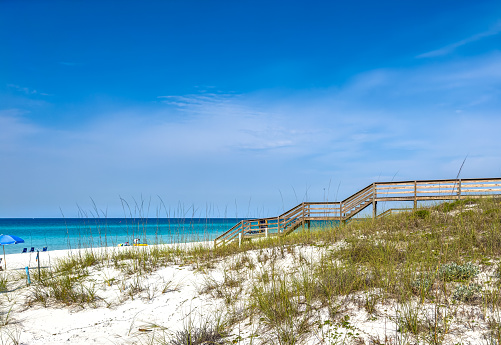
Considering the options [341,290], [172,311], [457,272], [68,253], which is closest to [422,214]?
[457,272]

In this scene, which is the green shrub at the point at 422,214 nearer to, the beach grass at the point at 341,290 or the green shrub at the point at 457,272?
the beach grass at the point at 341,290

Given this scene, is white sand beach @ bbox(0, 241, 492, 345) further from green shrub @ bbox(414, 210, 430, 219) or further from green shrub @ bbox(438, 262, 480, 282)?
green shrub @ bbox(414, 210, 430, 219)

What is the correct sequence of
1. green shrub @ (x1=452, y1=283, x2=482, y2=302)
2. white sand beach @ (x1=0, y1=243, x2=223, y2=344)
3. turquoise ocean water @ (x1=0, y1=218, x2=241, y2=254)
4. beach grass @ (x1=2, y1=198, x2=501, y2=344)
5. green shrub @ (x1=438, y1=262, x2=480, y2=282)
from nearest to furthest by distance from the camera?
beach grass @ (x1=2, y1=198, x2=501, y2=344)
green shrub @ (x1=452, y1=283, x2=482, y2=302)
green shrub @ (x1=438, y1=262, x2=480, y2=282)
white sand beach @ (x1=0, y1=243, x2=223, y2=344)
turquoise ocean water @ (x1=0, y1=218, x2=241, y2=254)

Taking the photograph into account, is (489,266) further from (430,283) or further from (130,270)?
(130,270)

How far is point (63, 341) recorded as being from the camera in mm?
4539

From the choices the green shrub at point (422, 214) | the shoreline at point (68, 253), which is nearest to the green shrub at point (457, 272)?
the green shrub at point (422, 214)

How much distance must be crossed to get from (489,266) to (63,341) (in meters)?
6.42

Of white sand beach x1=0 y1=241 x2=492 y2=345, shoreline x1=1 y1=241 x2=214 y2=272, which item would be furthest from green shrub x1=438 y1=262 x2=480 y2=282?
shoreline x1=1 y1=241 x2=214 y2=272

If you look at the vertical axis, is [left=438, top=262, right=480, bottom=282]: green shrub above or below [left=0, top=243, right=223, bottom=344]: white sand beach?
above

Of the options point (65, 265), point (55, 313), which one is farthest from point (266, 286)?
point (65, 265)

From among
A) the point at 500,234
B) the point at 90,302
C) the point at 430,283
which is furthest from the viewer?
the point at 90,302

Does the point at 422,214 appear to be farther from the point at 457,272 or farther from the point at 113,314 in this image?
the point at 113,314

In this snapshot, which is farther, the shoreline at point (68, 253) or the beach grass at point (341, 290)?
the shoreline at point (68, 253)

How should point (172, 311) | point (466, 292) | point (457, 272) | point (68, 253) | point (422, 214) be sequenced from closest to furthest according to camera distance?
point (466, 292) < point (457, 272) < point (172, 311) < point (68, 253) < point (422, 214)
